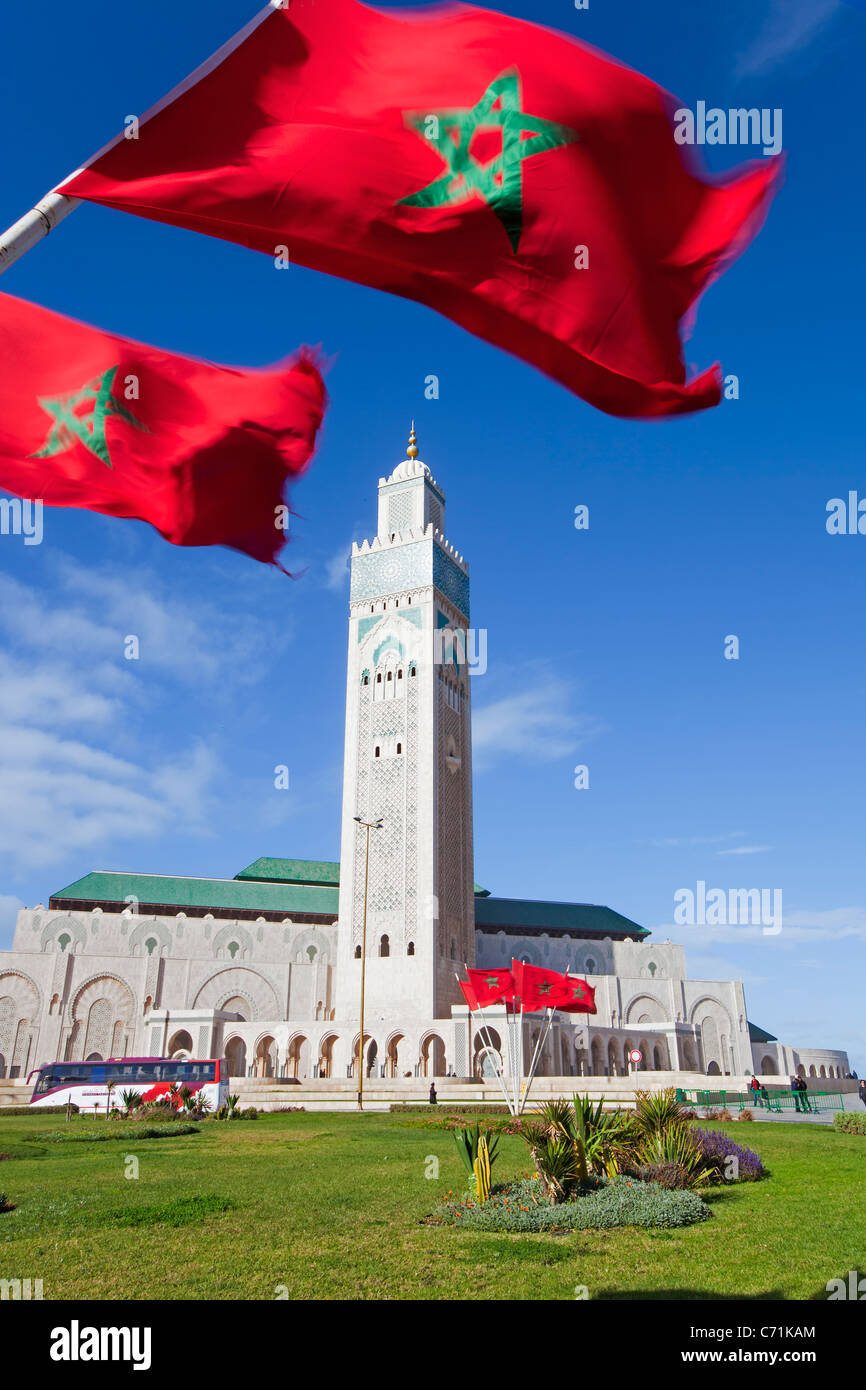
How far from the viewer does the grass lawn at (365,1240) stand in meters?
6.23

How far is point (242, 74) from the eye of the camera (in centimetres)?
467

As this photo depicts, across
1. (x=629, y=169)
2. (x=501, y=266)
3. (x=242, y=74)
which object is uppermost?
(x=242, y=74)

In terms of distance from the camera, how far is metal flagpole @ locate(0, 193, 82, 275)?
13.3 feet

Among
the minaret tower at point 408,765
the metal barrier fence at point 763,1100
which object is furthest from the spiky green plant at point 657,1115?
the minaret tower at point 408,765

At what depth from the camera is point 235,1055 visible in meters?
47.0

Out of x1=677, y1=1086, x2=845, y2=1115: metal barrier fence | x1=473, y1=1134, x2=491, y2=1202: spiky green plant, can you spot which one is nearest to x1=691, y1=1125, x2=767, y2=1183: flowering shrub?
x1=473, y1=1134, x2=491, y2=1202: spiky green plant

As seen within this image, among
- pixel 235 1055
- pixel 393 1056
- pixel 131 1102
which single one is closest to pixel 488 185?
pixel 131 1102

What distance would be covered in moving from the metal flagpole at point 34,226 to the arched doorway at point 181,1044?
46611 millimetres

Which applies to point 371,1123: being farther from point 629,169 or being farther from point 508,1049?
point 629,169

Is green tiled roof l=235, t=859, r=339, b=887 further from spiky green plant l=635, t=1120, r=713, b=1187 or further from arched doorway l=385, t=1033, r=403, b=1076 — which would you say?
spiky green plant l=635, t=1120, r=713, b=1187
